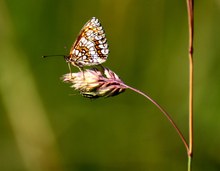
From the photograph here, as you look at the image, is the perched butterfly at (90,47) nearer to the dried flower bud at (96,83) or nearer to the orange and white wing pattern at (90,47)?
the orange and white wing pattern at (90,47)

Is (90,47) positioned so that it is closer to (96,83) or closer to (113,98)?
(96,83)

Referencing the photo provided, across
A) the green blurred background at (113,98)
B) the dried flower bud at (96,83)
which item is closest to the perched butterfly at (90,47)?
the dried flower bud at (96,83)

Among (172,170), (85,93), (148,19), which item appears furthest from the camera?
(148,19)

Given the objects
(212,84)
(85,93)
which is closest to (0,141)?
(212,84)

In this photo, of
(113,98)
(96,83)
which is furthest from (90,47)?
(113,98)

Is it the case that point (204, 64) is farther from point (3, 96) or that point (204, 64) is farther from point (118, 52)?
point (3, 96)

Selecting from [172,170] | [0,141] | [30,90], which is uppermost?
[30,90]

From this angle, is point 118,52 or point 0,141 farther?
point 118,52
